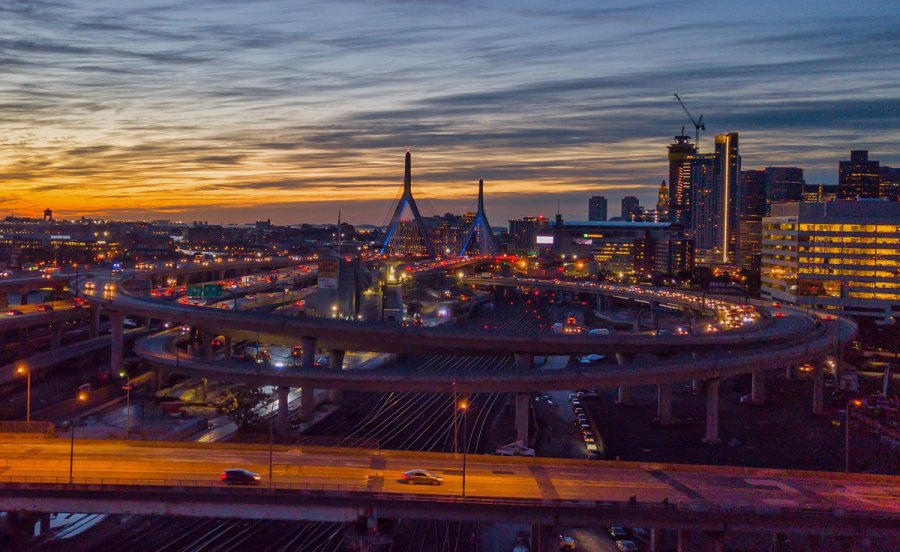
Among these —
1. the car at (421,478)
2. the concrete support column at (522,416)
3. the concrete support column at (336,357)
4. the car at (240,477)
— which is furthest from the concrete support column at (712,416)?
the car at (240,477)

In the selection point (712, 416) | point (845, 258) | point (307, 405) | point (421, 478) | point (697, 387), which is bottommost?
point (697, 387)

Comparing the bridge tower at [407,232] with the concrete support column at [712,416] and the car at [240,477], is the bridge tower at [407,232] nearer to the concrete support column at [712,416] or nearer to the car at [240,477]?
the concrete support column at [712,416]

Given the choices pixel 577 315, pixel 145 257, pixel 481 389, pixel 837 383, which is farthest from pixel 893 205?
pixel 145 257

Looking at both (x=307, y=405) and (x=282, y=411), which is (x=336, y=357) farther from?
(x=282, y=411)

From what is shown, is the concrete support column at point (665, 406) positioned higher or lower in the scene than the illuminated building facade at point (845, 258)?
lower

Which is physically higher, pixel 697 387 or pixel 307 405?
pixel 307 405

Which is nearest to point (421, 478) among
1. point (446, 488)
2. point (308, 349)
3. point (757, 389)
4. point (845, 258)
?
point (446, 488)

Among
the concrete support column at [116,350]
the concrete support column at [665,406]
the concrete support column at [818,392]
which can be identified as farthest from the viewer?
the concrete support column at [116,350]
